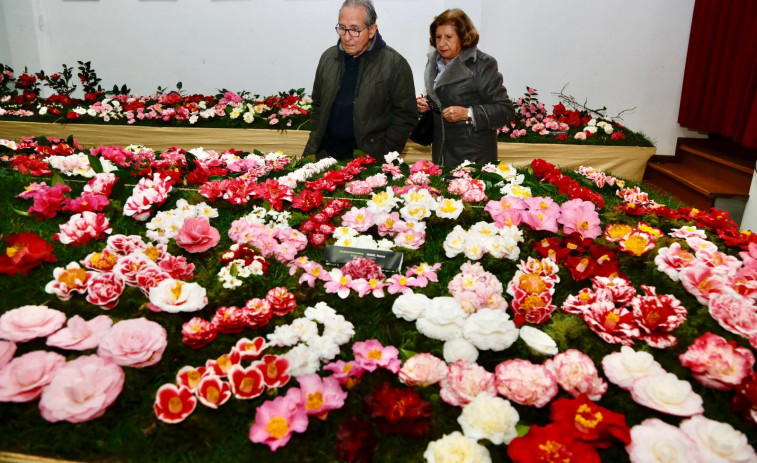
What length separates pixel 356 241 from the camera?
138cm

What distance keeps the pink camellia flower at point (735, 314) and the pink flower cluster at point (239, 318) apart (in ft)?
3.24

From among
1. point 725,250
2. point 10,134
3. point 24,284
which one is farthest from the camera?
point 10,134

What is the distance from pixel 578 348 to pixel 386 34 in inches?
200

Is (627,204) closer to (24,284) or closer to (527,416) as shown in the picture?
(527,416)

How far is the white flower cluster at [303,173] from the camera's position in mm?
1793

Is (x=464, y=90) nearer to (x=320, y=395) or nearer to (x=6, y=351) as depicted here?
→ (x=320, y=395)

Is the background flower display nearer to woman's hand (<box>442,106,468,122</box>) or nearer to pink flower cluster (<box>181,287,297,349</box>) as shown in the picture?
pink flower cluster (<box>181,287,297,349</box>)

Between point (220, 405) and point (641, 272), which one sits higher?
point (641, 272)

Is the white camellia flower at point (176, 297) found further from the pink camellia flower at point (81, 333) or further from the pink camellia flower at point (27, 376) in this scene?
the pink camellia flower at point (27, 376)

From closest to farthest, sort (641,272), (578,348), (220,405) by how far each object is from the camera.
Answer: (220,405), (578,348), (641,272)

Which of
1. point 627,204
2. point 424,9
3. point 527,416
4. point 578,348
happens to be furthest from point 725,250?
point 424,9

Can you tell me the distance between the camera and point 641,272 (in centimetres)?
128

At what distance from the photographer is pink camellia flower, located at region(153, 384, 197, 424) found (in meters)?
0.80

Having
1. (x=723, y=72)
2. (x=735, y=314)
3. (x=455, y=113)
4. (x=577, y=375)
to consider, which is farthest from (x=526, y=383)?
(x=723, y=72)
